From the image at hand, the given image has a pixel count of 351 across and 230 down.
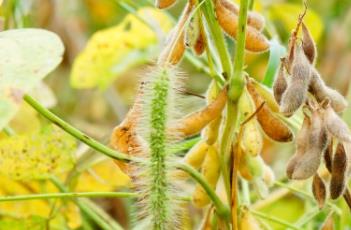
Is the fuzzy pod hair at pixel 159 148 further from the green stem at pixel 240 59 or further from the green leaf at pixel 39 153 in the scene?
the green leaf at pixel 39 153

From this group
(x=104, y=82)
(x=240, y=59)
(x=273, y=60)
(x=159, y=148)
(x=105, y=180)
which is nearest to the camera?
(x=159, y=148)

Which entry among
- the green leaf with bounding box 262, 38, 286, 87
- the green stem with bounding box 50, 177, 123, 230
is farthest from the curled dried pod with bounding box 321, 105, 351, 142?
the green stem with bounding box 50, 177, 123, 230

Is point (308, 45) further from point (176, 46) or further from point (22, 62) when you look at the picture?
point (22, 62)

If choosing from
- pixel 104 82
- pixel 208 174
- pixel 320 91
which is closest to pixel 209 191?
pixel 208 174

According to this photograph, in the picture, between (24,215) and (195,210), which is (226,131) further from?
(195,210)

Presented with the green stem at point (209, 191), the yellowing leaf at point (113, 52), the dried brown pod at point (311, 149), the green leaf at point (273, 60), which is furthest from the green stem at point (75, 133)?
the yellowing leaf at point (113, 52)

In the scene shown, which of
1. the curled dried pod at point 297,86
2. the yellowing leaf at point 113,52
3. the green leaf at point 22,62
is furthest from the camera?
the yellowing leaf at point 113,52

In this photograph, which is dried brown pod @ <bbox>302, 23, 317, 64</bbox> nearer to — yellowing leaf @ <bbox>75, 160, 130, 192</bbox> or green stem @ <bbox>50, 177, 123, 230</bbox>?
green stem @ <bbox>50, 177, 123, 230</bbox>

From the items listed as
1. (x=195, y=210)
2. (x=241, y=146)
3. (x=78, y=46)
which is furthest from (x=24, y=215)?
(x=78, y=46)
